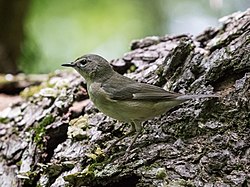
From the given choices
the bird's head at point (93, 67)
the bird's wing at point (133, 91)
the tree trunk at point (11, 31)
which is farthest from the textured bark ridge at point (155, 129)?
the tree trunk at point (11, 31)

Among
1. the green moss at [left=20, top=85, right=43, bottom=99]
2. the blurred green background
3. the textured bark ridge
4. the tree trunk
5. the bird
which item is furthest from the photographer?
the blurred green background

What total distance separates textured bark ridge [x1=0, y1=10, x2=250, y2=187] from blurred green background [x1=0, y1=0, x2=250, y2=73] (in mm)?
4386

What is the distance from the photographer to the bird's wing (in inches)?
122

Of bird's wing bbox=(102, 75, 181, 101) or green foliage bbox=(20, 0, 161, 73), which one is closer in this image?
bird's wing bbox=(102, 75, 181, 101)

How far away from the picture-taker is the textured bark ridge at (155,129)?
2676 mm

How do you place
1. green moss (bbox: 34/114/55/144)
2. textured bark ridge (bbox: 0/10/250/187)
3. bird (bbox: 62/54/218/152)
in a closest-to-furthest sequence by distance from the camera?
1. textured bark ridge (bbox: 0/10/250/187)
2. bird (bbox: 62/54/218/152)
3. green moss (bbox: 34/114/55/144)

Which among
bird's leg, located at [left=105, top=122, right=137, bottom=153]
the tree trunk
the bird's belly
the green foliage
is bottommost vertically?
bird's leg, located at [left=105, top=122, right=137, bottom=153]

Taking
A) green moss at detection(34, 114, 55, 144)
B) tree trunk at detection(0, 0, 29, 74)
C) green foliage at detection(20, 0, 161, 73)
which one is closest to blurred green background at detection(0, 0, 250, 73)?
green foliage at detection(20, 0, 161, 73)

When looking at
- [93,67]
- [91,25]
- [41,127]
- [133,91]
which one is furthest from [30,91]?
[91,25]

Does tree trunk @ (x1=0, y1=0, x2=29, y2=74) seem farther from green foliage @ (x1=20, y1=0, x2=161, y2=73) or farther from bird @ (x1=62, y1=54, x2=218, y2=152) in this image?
bird @ (x1=62, y1=54, x2=218, y2=152)

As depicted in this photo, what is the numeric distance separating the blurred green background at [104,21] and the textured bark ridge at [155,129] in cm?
439

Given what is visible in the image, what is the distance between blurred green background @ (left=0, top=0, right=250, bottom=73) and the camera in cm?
865

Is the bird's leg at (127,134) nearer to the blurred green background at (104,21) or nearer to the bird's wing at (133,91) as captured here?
the bird's wing at (133,91)

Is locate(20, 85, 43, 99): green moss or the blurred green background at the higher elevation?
the blurred green background
